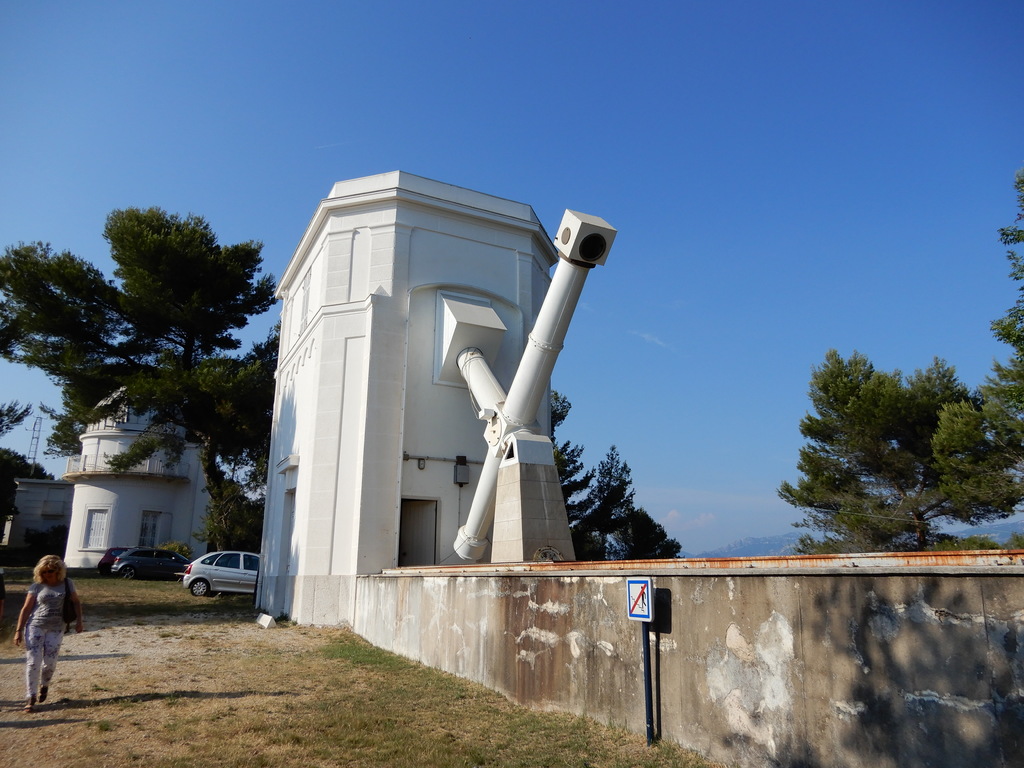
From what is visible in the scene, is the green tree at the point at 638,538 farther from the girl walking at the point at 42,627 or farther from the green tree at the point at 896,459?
the girl walking at the point at 42,627

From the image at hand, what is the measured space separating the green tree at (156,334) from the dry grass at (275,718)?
1433 centimetres

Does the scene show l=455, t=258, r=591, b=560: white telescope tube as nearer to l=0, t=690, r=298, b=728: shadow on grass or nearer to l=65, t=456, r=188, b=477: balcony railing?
l=0, t=690, r=298, b=728: shadow on grass

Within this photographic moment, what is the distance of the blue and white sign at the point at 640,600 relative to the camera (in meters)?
5.81

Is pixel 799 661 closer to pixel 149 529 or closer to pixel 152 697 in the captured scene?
pixel 152 697

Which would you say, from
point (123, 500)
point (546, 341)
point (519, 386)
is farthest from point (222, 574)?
point (123, 500)

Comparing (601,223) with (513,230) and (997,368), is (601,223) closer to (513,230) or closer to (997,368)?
(513,230)

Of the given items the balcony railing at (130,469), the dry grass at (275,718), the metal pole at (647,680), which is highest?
the balcony railing at (130,469)

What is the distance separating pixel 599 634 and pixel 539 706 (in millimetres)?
1222

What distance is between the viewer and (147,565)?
87.4 ft

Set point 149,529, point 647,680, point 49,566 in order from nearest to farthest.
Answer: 1. point 647,680
2. point 49,566
3. point 149,529

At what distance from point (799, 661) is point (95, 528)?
36180 millimetres

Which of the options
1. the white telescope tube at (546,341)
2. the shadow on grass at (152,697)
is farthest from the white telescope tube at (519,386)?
the shadow on grass at (152,697)


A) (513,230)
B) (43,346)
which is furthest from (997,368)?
(43,346)

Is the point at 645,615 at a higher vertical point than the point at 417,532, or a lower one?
lower
